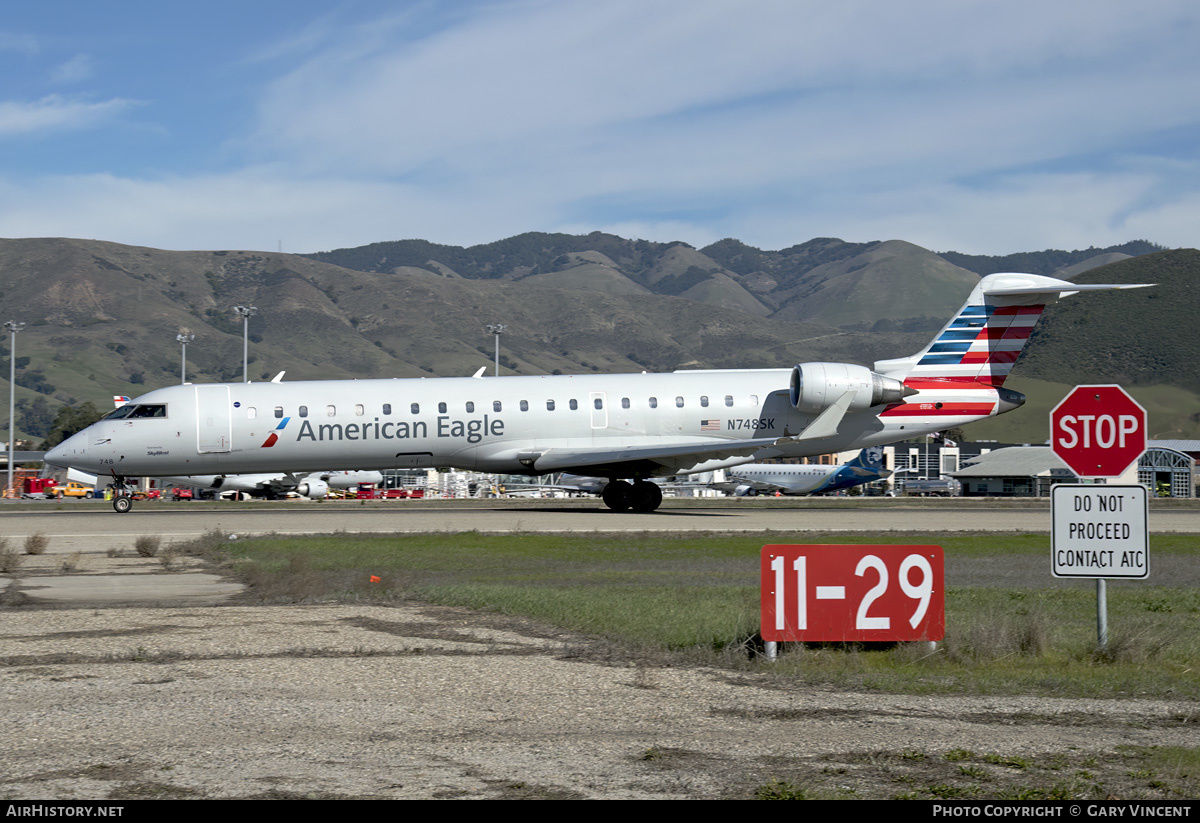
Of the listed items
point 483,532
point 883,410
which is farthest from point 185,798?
point 883,410

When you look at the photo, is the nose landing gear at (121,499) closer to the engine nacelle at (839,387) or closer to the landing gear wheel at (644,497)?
the landing gear wheel at (644,497)

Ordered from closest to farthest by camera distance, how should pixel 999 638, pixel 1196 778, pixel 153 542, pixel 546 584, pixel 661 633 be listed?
pixel 1196 778
pixel 999 638
pixel 661 633
pixel 546 584
pixel 153 542

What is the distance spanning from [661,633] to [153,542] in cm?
1274

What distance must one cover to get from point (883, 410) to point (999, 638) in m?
23.3

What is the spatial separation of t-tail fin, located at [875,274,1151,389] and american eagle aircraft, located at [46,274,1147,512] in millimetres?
75

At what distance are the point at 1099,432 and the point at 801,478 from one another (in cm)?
6665

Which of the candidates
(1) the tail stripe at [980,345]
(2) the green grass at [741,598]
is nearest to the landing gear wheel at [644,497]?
(1) the tail stripe at [980,345]

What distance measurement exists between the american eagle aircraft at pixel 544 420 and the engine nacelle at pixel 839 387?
1.5 inches

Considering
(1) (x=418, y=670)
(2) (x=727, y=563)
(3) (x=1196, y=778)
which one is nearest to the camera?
(3) (x=1196, y=778)

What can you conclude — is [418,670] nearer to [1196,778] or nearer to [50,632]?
[50,632]

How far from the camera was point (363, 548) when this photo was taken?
21.5 meters

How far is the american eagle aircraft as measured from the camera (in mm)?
31000

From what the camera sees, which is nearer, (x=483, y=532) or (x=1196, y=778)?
(x=1196, y=778)

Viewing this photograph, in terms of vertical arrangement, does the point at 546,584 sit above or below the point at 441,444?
below
